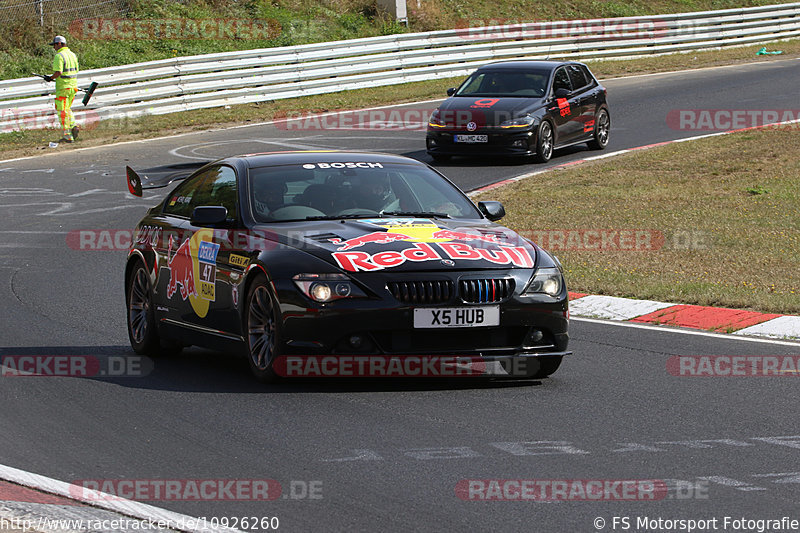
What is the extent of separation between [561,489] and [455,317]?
6.59ft

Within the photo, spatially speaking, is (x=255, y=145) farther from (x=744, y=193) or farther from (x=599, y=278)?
(x=599, y=278)

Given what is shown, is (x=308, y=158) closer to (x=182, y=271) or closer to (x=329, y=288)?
(x=182, y=271)

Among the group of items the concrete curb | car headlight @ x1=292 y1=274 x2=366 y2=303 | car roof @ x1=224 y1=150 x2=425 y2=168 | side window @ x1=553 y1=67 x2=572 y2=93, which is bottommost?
the concrete curb

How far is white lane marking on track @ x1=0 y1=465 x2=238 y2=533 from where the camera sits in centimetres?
512

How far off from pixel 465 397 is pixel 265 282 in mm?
1404

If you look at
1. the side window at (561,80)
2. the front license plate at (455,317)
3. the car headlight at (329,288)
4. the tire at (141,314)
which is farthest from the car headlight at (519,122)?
the car headlight at (329,288)

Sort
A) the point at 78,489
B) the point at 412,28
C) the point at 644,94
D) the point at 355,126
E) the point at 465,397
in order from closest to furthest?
the point at 78,489 → the point at 465,397 → the point at 355,126 → the point at 644,94 → the point at 412,28

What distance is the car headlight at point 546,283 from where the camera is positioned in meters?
7.71

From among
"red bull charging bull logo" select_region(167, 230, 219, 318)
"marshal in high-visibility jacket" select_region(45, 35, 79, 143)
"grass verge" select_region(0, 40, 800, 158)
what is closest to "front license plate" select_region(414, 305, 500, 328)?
"red bull charging bull logo" select_region(167, 230, 219, 318)

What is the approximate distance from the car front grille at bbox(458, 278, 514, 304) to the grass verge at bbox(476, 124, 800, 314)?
3.76 metres

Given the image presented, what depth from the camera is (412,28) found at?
39281mm

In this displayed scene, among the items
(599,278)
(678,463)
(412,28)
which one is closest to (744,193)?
(599,278)

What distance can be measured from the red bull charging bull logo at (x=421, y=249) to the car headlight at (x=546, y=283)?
0.09m

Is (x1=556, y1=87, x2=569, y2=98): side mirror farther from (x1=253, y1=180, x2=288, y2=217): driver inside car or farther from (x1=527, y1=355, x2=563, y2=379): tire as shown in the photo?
(x1=527, y1=355, x2=563, y2=379): tire
